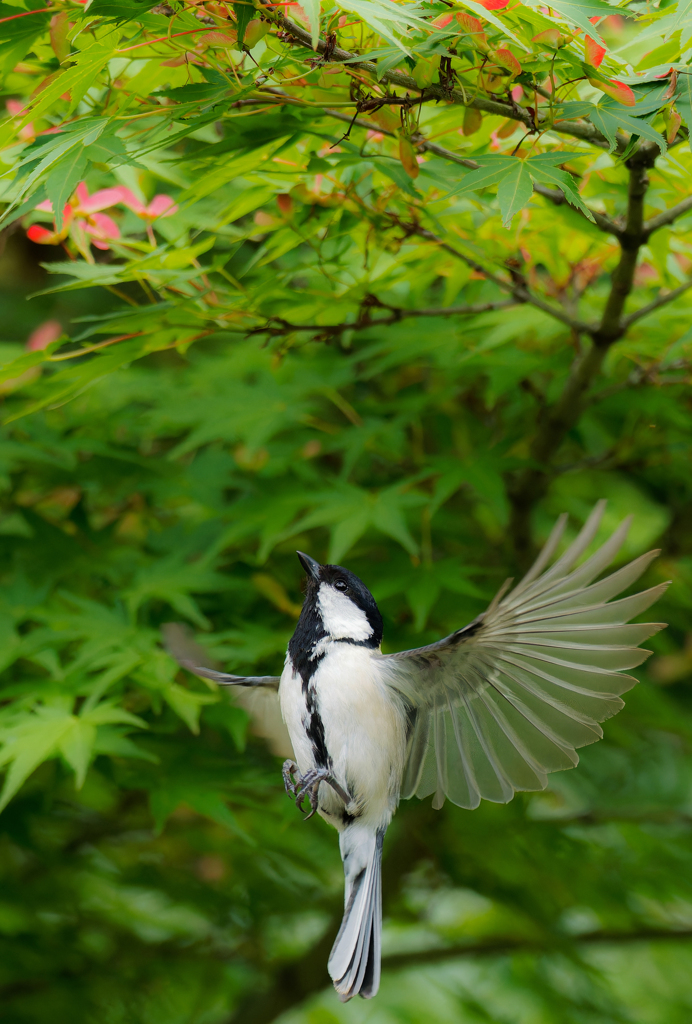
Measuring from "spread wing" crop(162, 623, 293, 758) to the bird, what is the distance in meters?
0.01

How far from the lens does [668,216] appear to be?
1649 mm

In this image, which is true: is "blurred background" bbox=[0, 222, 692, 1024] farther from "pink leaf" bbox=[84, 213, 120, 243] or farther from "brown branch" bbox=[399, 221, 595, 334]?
"pink leaf" bbox=[84, 213, 120, 243]

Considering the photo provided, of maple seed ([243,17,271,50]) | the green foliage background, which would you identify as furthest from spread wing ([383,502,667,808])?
maple seed ([243,17,271,50])

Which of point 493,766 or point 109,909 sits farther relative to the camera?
point 109,909

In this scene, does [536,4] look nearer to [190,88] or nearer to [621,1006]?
[190,88]

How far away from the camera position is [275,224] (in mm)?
1747

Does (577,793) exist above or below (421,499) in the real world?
Result: below

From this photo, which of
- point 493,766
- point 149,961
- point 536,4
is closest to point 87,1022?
point 149,961

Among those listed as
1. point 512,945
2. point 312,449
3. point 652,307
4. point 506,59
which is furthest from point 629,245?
point 512,945

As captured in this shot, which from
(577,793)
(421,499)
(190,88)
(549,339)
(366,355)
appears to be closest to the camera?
(190,88)

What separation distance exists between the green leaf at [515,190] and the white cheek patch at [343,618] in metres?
0.72

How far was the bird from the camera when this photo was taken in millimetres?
1316

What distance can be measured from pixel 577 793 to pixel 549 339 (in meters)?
1.79

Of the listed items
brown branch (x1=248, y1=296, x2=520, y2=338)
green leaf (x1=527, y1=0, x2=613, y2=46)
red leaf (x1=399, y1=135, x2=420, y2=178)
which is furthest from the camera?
brown branch (x1=248, y1=296, x2=520, y2=338)
